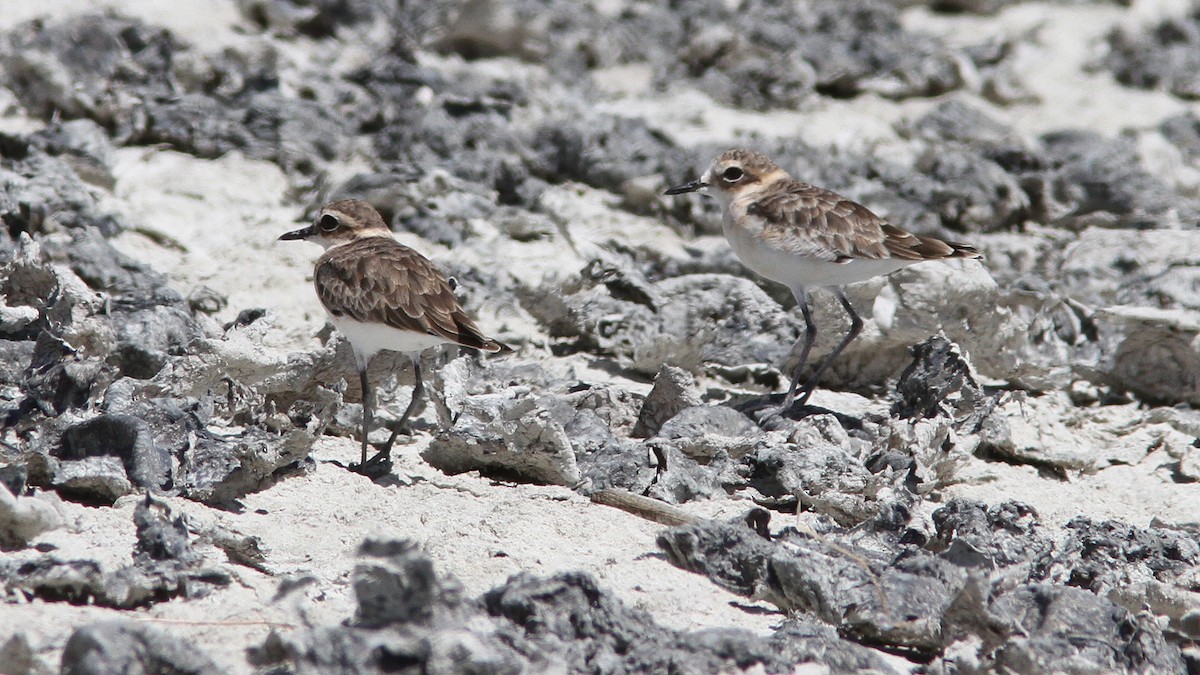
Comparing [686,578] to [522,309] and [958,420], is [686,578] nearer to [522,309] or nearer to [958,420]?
[958,420]

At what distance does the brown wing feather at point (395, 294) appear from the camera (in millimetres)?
6113

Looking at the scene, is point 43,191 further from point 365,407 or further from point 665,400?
point 665,400

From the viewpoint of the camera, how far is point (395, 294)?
6.20 metres

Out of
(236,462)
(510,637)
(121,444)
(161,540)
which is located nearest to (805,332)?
(236,462)

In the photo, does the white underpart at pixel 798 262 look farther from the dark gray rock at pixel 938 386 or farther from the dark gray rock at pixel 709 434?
the dark gray rock at pixel 709 434

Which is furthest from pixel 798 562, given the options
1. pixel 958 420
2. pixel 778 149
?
pixel 778 149

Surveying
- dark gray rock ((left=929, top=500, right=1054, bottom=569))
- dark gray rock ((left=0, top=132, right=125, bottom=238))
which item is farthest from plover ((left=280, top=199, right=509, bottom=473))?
dark gray rock ((left=929, top=500, right=1054, bottom=569))

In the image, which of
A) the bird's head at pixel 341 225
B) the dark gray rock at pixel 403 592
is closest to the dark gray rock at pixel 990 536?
the dark gray rock at pixel 403 592

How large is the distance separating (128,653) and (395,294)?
2.77 meters

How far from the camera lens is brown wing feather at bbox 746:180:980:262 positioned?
707cm

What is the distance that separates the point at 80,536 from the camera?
15.3ft

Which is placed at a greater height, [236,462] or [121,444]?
[121,444]

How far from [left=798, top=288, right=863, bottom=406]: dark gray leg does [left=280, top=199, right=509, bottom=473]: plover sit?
1.67m

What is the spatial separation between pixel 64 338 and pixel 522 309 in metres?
2.67
